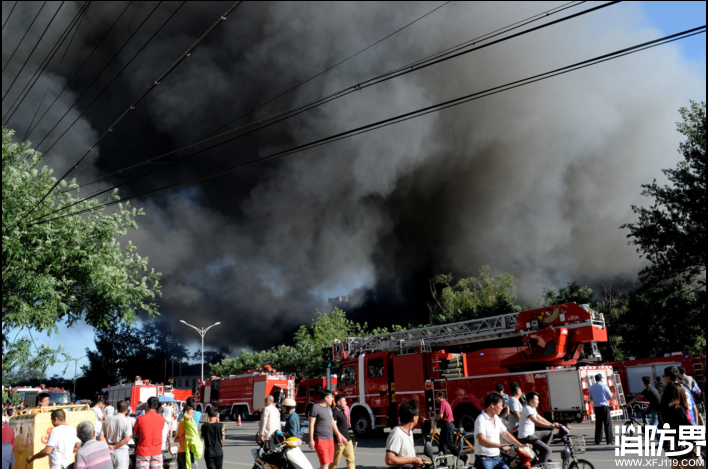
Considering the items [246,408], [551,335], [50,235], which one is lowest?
[246,408]

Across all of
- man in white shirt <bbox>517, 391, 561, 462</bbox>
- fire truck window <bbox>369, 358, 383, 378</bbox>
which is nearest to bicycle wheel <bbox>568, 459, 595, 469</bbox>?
man in white shirt <bbox>517, 391, 561, 462</bbox>

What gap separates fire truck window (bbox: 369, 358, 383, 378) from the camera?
17.8 metres

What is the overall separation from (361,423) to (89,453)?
1309 centimetres

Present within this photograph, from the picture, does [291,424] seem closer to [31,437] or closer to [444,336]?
[31,437]

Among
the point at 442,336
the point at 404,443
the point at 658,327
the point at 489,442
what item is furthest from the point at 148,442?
the point at 658,327

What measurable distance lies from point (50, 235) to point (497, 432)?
13904mm

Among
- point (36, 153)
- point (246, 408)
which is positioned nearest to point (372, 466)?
point (36, 153)

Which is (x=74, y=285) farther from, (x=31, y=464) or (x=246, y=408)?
(x=246, y=408)

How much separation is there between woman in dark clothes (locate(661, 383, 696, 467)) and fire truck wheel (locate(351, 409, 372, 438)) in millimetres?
12300

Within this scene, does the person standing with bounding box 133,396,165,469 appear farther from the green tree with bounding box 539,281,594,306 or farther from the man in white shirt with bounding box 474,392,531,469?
the green tree with bounding box 539,281,594,306

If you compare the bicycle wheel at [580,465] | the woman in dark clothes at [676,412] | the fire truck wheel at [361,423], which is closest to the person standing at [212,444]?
the bicycle wheel at [580,465]

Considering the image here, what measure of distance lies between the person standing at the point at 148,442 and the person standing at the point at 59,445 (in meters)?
1.12

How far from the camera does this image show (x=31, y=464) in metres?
8.18

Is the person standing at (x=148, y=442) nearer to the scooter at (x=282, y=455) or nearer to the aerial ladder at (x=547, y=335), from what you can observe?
the scooter at (x=282, y=455)
